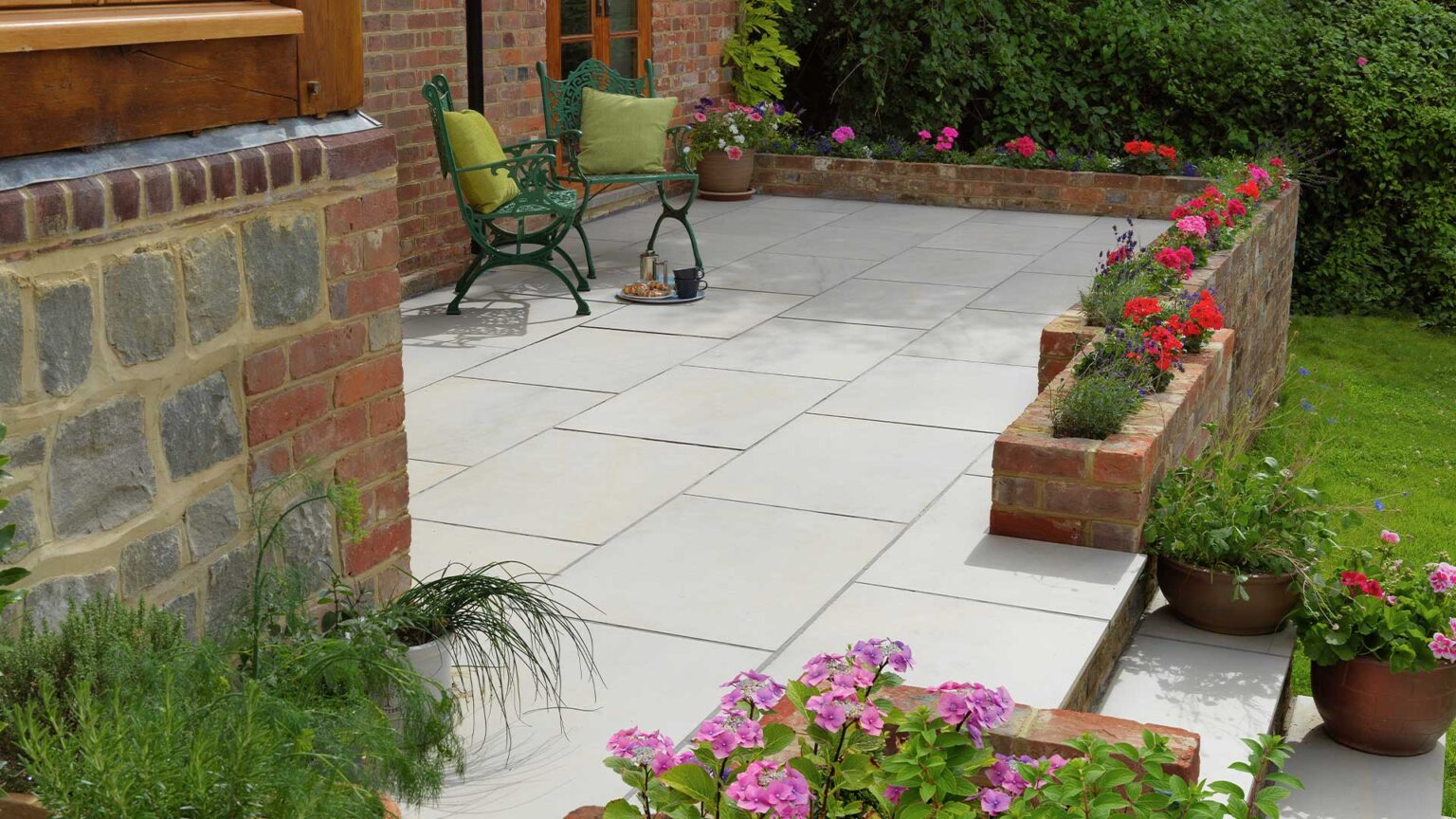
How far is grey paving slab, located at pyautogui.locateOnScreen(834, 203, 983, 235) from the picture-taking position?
8953 mm

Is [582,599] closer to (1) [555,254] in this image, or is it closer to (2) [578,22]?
(1) [555,254]

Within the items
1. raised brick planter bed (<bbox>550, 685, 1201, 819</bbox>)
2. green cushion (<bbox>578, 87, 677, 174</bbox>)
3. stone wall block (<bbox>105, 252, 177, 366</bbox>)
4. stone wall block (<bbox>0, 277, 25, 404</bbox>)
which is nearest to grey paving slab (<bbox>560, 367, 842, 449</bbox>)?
green cushion (<bbox>578, 87, 677, 174</bbox>)

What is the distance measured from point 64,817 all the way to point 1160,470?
9.96 feet

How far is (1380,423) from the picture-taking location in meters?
7.47

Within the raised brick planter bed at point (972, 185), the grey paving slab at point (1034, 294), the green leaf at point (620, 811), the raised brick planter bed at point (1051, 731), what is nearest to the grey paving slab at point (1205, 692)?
the raised brick planter bed at point (1051, 731)

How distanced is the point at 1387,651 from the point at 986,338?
9.21 feet

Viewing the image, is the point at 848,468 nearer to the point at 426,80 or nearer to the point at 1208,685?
the point at 1208,685

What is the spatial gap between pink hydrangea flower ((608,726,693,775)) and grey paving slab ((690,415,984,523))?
2.18 m

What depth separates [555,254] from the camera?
7898 millimetres

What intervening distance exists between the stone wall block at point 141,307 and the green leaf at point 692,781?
1100 millimetres

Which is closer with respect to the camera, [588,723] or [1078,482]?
[588,723]

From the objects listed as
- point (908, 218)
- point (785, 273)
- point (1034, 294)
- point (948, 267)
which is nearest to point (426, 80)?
point (785, 273)

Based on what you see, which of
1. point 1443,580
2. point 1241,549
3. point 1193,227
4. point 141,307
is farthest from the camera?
point 1193,227

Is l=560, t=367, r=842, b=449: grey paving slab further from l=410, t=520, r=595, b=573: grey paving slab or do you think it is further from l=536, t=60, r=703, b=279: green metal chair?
l=536, t=60, r=703, b=279: green metal chair
